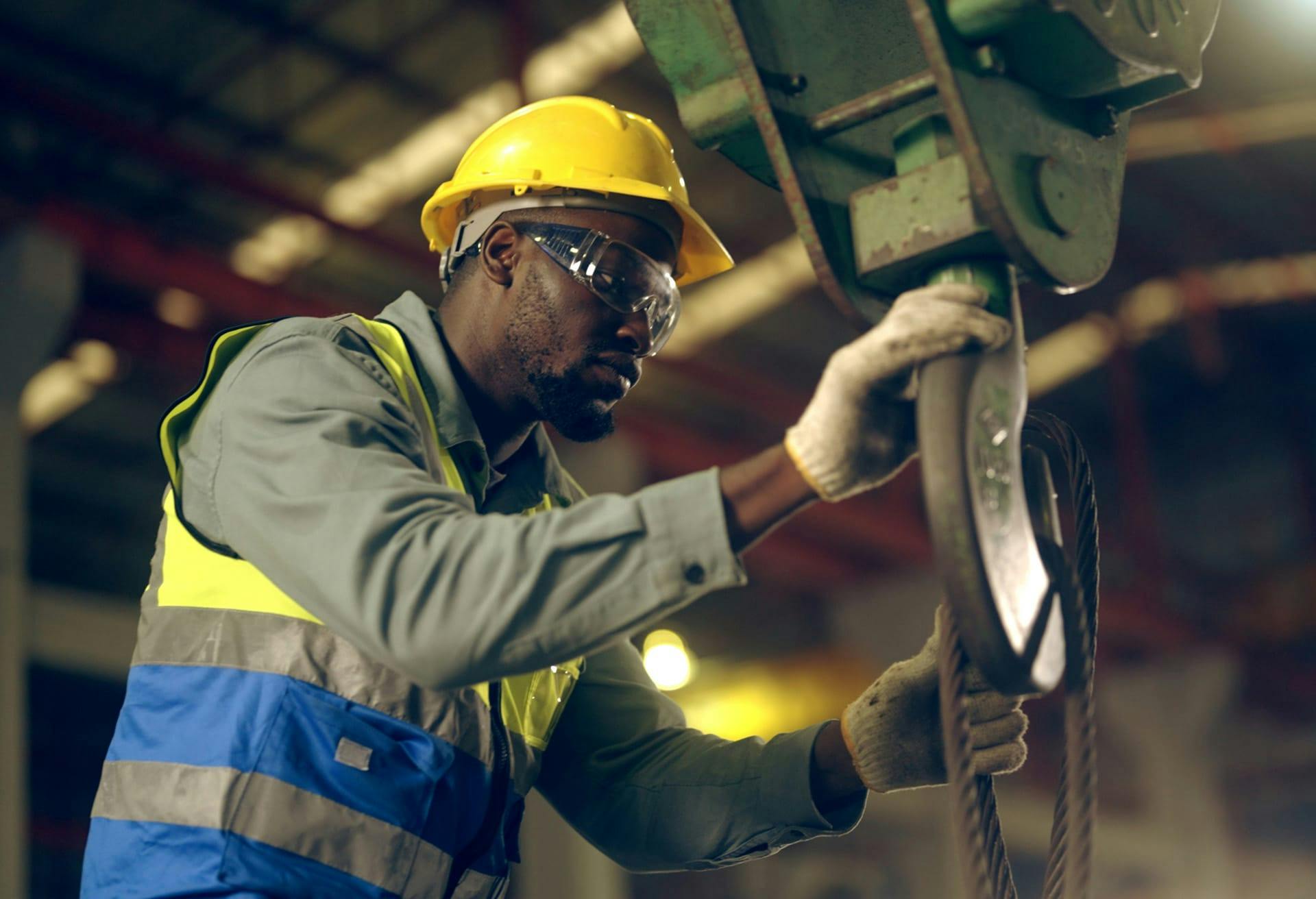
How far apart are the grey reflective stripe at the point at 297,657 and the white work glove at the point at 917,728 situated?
61cm

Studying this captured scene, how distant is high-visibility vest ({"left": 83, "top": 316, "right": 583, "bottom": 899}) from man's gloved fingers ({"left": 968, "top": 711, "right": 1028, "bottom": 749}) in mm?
689

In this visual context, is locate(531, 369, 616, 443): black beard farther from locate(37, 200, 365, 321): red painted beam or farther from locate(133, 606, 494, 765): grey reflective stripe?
locate(37, 200, 365, 321): red painted beam

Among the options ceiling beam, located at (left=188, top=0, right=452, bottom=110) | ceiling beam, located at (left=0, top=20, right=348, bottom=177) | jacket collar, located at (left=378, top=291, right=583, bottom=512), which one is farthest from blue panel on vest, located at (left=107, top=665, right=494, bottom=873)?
ceiling beam, located at (left=188, top=0, right=452, bottom=110)

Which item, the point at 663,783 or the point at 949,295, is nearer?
the point at 949,295

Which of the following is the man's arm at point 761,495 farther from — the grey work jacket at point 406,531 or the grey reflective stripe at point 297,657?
the grey reflective stripe at point 297,657

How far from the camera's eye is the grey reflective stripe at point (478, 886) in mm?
2096

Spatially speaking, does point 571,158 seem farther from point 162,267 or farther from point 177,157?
point 177,157

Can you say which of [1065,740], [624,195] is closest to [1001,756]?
[1065,740]

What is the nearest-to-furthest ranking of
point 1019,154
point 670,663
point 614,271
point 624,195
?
point 1019,154 < point 614,271 < point 624,195 < point 670,663

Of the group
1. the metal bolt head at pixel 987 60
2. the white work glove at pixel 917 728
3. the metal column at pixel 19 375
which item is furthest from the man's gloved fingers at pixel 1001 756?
the metal column at pixel 19 375

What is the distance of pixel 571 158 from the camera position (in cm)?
241

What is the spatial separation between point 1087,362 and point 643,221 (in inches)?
520

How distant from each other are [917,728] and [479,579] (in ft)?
2.71

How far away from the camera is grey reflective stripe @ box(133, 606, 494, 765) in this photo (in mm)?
1835
